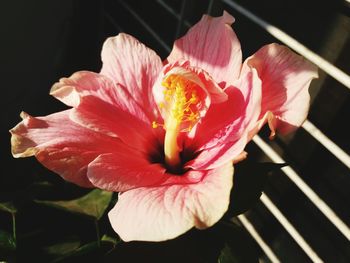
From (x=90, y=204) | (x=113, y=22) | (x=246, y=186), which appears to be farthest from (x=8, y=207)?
(x=113, y=22)

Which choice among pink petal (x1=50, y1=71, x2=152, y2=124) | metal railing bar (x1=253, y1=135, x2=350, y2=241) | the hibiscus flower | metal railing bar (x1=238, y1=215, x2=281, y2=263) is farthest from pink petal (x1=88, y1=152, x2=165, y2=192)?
metal railing bar (x1=238, y1=215, x2=281, y2=263)

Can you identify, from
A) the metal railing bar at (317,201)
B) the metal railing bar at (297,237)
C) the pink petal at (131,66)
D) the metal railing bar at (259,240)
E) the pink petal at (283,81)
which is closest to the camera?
the pink petal at (283,81)

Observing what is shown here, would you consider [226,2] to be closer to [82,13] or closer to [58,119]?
[58,119]

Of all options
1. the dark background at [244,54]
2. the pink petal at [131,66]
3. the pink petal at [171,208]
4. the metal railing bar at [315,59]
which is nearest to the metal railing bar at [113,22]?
the dark background at [244,54]

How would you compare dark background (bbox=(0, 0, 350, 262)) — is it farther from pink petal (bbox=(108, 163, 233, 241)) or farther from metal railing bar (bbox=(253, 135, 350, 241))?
pink petal (bbox=(108, 163, 233, 241))

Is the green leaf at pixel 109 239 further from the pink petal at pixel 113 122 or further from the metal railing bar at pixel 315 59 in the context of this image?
the metal railing bar at pixel 315 59

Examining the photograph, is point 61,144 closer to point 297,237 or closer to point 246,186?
point 246,186
